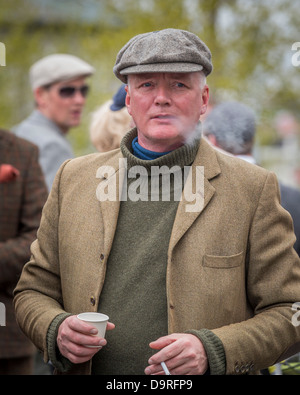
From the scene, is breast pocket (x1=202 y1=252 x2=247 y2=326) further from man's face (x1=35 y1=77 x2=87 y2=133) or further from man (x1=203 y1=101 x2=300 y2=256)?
man's face (x1=35 y1=77 x2=87 y2=133)

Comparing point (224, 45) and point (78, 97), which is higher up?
point (224, 45)

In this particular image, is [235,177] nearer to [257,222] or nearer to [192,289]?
[257,222]

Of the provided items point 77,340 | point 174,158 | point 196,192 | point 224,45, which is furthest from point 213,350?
point 224,45

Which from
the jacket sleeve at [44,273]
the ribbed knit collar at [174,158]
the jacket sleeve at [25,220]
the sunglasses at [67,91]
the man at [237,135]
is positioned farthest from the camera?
the sunglasses at [67,91]

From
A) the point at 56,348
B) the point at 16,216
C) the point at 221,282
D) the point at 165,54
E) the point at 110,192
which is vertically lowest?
the point at 56,348

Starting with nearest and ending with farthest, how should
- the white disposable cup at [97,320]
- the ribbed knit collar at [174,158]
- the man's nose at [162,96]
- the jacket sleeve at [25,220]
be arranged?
the white disposable cup at [97,320] < the man's nose at [162,96] < the ribbed knit collar at [174,158] < the jacket sleeve at [25,220]

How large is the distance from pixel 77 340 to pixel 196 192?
718 millimetres

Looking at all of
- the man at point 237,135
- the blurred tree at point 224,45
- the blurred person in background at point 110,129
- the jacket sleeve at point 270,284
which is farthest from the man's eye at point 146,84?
the blurred tree at point 224,45

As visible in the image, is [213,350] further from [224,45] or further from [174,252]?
[224,45]

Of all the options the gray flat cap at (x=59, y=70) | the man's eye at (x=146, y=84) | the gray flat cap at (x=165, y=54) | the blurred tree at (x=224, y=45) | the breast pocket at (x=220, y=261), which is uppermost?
the blurred tree at (x=224, y=45)

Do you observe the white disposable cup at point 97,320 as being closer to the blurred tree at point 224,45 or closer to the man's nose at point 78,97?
the man's nose at point 78,97

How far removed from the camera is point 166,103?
2418 mm

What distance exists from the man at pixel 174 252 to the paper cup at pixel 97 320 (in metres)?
0.03

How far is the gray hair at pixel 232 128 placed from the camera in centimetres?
422
